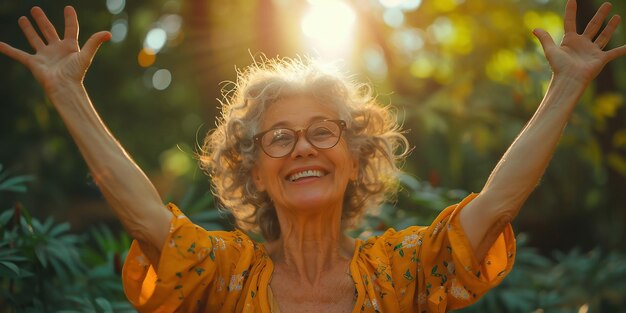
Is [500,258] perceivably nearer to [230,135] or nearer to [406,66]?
[230,135]

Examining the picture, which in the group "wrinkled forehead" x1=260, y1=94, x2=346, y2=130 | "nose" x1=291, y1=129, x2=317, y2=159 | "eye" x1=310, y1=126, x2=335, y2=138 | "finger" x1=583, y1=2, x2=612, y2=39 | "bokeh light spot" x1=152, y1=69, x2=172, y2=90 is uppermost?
"finger" x1=583, y1=2, x2=612, y2=39

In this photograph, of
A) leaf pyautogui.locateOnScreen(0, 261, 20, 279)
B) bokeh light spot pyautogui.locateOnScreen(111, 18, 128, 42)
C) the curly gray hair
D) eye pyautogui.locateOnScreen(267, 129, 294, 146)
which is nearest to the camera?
eye pyautogui.locateOnScreen(267, 129, 294, 146)

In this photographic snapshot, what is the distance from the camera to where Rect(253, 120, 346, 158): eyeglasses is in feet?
8.17

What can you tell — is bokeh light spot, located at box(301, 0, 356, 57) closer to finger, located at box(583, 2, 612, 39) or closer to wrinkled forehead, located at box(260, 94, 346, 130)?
wrinkled forehead, located at box(260, 94, 346, 130)

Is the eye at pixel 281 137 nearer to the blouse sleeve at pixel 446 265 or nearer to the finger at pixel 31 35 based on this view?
the blouse sleeve at pixel 446 265

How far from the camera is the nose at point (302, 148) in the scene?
245cm

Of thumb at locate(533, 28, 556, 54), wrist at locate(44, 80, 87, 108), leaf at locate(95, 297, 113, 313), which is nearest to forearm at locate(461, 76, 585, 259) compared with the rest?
thumb at locate(533, 28, 556, 54)

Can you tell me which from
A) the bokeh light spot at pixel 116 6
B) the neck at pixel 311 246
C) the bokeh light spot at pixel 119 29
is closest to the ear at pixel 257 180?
the neck at pixel 311 246

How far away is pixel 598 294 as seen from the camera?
4.78m

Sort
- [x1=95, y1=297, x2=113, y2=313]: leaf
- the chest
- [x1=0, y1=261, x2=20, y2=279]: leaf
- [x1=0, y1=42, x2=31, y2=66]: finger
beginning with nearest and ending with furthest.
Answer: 1. [x1=0, y1=42, x2=31, y2=66]: finger
2. the chest
3. [x1=0, y1=261, x2=20, y2=279]: leaf
4. [x1=95, y1=297, x2=113, y2=313]: leaf

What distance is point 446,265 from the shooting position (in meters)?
2.25

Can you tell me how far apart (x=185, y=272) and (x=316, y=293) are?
49 cm

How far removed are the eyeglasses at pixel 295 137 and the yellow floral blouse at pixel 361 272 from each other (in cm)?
32

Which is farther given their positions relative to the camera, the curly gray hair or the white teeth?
the curly gray hair
